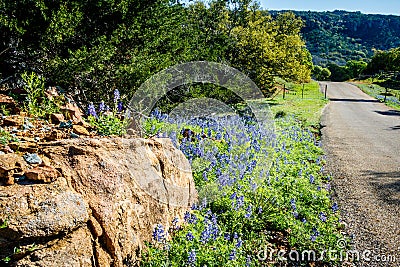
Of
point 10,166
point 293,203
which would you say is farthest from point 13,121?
point 293,203

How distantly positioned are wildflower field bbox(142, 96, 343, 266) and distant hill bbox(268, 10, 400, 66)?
13279cm

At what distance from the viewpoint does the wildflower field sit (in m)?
3.44

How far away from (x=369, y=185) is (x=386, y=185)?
0.31 metres

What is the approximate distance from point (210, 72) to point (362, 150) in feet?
16.0

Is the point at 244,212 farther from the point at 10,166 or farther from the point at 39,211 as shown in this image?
the point at 10,166

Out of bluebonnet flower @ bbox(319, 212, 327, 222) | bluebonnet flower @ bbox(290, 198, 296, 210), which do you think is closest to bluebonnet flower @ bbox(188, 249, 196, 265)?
bluebonnet flower @ bbox(290, 198, 296, 210)

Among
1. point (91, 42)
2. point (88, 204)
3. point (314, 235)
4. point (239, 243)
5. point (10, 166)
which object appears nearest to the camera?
point (10, 166)

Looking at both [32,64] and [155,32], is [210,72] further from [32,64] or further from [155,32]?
[32,64]

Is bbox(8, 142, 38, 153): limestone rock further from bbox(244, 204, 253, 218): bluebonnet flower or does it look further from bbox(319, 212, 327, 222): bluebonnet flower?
bbox(319, 212, 327, 222): bluebonnet flower

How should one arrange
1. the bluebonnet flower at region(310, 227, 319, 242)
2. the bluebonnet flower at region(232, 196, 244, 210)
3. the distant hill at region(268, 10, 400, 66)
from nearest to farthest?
the bluebonnet flower at region(310, 227, 319, 242) < the bluebonnet flower at region(232, 196, 244, 210) < the distant hill at region(268, 10, 400, 66)

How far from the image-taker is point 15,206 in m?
2.25

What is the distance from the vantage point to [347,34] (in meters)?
180

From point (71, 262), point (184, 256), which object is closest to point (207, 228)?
point (184, 256)

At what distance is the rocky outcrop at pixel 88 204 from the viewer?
89.9 inches
